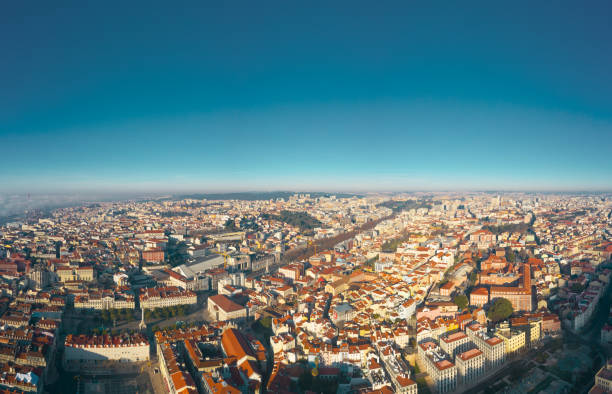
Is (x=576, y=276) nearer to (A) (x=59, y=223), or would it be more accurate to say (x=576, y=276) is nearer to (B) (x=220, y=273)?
(B) (x=220, y=273)

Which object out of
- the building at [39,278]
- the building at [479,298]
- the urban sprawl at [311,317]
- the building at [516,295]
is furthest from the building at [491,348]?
the building at [39,278]

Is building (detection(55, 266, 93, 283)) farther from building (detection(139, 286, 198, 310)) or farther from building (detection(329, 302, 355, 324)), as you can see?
building (detection(329, 302, 355, 324))

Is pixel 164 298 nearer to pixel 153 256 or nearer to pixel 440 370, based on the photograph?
pixel 153 256

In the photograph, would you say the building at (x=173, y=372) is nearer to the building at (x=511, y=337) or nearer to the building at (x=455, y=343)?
the building at (x=455, y=343)

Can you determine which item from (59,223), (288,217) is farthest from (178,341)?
(59,223)

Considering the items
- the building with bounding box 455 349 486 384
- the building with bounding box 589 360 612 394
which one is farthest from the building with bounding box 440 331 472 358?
the building with bounding box 589 360 612 394

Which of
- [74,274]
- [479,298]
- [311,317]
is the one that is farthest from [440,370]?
[74,274]
